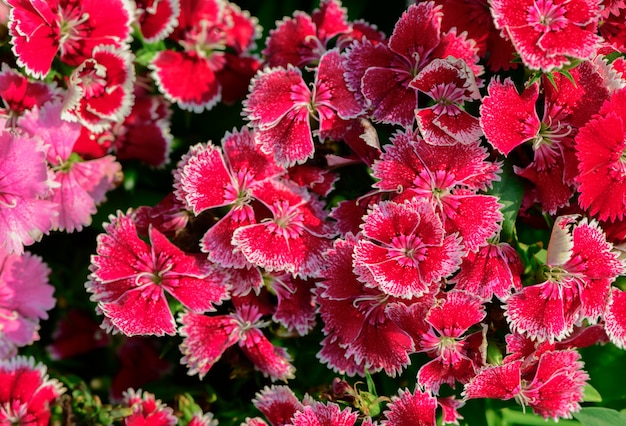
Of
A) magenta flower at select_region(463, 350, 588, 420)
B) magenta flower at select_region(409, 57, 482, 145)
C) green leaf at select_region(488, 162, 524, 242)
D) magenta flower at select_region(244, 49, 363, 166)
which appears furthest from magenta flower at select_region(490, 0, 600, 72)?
magenta flower at select_region(463, 350, 588, 420)

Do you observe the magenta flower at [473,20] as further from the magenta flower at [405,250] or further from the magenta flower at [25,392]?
the magenta flower at [25,392]

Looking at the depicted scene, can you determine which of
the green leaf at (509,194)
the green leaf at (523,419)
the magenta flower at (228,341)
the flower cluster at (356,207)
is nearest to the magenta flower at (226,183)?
the flower cluster at (356,207)

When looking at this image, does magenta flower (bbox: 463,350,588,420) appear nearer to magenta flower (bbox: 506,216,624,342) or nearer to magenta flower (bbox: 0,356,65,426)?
magenta flower (bbox: 506,216,624,342)

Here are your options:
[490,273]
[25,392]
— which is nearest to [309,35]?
[490,273]

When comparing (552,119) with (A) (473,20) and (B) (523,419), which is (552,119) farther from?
(B) (523,419)

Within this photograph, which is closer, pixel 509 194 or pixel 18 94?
pixel 509 194
